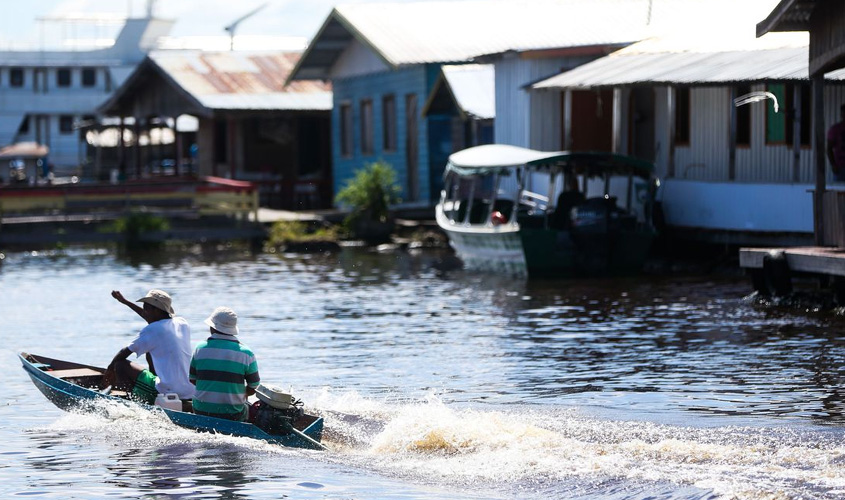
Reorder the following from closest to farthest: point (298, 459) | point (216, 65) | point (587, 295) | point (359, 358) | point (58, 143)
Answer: point (298, 459) → point (359, 358) → point (587, 295) → point (216, 65) → point (58, 143)

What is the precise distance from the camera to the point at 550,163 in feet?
83.3

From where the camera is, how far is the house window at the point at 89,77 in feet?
277

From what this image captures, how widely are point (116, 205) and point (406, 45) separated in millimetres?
8294

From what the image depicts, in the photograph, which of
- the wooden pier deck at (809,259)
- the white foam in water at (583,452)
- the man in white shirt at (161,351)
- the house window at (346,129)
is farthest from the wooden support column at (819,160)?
the house window at (346,129)

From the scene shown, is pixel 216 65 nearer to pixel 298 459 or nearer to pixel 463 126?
pixel 463 126

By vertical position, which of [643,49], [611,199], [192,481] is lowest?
[192,481]

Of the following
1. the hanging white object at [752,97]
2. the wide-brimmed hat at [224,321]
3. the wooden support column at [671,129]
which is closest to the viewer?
the wide-brimmed hat at [224,321]

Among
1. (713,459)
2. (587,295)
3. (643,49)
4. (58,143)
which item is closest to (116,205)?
(643,49)

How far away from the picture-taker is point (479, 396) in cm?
1484

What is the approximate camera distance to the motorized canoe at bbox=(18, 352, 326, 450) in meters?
12.3

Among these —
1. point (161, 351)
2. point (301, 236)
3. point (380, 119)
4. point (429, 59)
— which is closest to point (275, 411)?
point (161, 351)

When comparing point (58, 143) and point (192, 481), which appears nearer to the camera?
point (192, 481)

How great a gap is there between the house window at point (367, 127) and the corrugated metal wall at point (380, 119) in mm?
139

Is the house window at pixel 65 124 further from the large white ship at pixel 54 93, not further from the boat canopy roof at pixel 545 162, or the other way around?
the boat canopy roof at pixel 545 162
